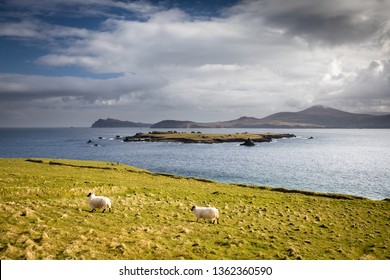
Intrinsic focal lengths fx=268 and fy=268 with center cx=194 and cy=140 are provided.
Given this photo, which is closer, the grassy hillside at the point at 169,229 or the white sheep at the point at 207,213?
the grassy hillside at the point at 169,229

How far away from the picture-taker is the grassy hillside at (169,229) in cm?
1462

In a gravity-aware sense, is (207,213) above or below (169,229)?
above

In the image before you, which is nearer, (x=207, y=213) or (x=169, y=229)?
(x=169, y=229)

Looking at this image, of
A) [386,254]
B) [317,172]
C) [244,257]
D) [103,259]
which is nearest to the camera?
[103,259]

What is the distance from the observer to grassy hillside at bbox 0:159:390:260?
48.0ft

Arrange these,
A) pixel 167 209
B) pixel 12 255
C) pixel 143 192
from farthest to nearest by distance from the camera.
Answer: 1. pixel 143 192
2. pixel 167 209
3. pixel 12 255

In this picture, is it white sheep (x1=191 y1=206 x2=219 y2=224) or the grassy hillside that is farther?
white sheep (x1=191 y1=206 x2=219 y2=224)

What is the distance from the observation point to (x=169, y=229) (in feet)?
65.8

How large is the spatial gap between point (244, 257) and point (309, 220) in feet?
48.4

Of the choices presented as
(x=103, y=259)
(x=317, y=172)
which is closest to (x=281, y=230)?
(x=103, y=259)

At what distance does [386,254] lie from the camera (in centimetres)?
1884

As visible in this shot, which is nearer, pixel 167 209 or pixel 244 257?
pixel 244 257
